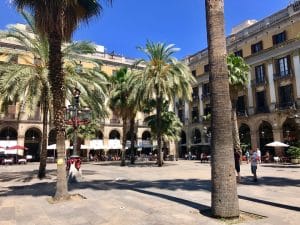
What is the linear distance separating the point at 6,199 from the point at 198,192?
6776 millimetres

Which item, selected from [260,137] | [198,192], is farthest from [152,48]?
[198,192]

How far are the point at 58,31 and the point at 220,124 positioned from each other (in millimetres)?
6595

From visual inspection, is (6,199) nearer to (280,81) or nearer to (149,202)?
(149,202)

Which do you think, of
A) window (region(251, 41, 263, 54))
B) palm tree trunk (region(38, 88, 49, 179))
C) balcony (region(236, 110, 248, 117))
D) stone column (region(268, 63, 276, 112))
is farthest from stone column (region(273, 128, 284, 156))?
palm tree trunk (region(38, 88, 49, 179))

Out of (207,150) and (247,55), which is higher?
(247,55)

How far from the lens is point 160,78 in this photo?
94.7ft

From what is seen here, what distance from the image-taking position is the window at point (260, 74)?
3856cm

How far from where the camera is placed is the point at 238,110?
138 ft

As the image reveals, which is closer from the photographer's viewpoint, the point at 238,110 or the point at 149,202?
the point at 149,202

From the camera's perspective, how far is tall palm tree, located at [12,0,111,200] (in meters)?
10.8

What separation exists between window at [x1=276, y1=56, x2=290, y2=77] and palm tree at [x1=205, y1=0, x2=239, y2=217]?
30325 mm

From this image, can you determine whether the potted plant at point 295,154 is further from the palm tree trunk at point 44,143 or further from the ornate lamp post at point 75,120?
the palm tree trunk at point 44,143

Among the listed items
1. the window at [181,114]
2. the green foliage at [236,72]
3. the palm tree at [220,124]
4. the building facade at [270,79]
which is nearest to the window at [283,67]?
the building facade at [270,79]

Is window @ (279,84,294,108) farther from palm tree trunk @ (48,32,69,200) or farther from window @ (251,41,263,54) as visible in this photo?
palm tree trunk @ (48,32,69,200)
